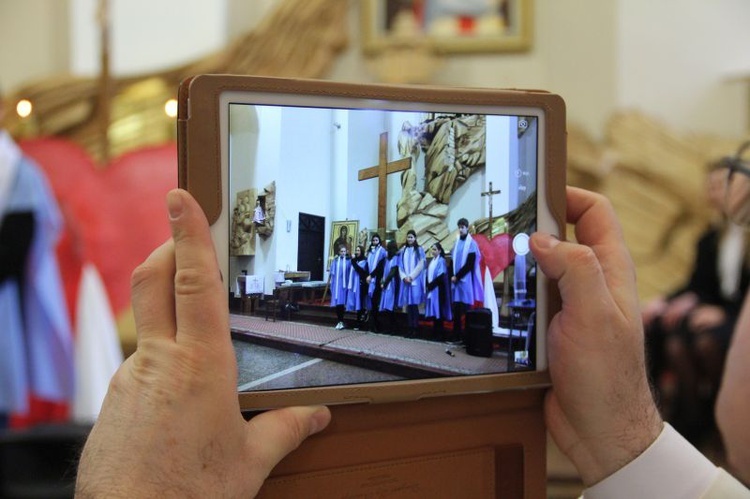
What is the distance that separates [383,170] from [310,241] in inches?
3.3

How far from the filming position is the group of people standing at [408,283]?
0.57 meters

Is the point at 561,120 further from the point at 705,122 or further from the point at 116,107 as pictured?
the point at 705,122

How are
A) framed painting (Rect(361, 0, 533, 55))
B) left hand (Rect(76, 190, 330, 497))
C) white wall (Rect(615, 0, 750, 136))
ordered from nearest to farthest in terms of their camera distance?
left hand (Rect(76, 190, 330, 497)) < framed painting (Rect(361, 0, 533, 55)) < white wall (Rect(615, 0, 750, 136))

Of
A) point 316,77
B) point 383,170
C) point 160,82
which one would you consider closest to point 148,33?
point 160,82

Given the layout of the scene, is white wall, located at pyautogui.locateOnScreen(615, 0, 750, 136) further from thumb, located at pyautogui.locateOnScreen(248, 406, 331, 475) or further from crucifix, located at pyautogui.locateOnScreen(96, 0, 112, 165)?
thumb, located at pyautogui.locateOnScreen(248, 406, 331, 475)

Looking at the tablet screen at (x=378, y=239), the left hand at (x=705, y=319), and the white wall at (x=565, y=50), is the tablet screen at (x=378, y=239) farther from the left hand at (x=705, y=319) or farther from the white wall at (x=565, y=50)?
the left hand at (x=705, y=319)

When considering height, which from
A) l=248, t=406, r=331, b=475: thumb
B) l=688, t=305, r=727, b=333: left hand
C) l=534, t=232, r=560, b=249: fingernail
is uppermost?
l=534, t=232, r=560, b=249: fingernail

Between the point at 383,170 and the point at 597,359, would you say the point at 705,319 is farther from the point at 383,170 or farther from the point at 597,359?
the point at 383,170

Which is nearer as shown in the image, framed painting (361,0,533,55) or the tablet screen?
the tablet screen

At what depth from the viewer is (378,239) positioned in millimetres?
577

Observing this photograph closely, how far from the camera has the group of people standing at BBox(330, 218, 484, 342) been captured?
22.5 inches

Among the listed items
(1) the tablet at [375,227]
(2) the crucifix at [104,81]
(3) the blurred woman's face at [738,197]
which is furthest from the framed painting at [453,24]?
(1) the tablet at [375,227]

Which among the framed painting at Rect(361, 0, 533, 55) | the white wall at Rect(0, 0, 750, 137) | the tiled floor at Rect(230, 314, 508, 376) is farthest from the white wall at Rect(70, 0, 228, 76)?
the tiled floor at Rect(230, 314, 508, 376)

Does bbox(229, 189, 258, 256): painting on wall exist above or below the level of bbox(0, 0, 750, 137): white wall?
below
